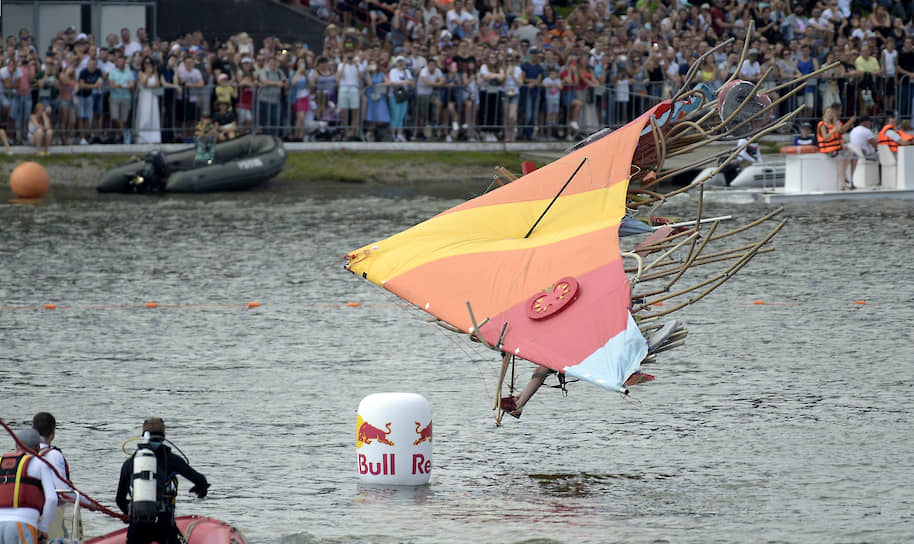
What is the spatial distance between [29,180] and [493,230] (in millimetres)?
20867

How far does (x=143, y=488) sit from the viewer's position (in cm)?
851

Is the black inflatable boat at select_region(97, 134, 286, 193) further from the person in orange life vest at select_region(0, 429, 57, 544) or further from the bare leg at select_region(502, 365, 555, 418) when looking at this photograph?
the person in orange life vest at select_region(0, 429, 57, 544)

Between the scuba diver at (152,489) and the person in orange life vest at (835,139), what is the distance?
22.3 meters

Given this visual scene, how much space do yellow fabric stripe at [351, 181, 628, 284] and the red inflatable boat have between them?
2731 millimetres

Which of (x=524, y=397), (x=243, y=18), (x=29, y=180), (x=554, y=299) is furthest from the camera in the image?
(x=243, y=18)

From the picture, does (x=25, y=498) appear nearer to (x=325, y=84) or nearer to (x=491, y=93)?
(x=325, y=84)

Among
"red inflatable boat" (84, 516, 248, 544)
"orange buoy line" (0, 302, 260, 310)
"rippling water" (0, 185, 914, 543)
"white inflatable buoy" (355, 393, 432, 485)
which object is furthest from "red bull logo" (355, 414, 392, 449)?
"orange buoy line" (0, 302, 260, 310)

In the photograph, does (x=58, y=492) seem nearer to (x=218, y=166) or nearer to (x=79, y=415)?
(x=79, y=415)

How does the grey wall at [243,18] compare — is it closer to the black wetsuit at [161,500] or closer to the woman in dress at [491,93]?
the woman in dress at [491,93]

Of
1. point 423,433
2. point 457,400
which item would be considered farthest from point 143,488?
point 457,400

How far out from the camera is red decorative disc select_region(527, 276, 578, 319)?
1031cm

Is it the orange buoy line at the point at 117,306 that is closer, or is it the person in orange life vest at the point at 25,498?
the person in orange life vest at the point at 25,498

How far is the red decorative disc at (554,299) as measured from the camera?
33.8ft

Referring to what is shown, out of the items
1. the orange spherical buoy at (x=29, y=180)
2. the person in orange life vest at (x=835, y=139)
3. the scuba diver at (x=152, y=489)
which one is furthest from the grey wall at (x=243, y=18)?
the scuba diver at (x=152, y=489)
